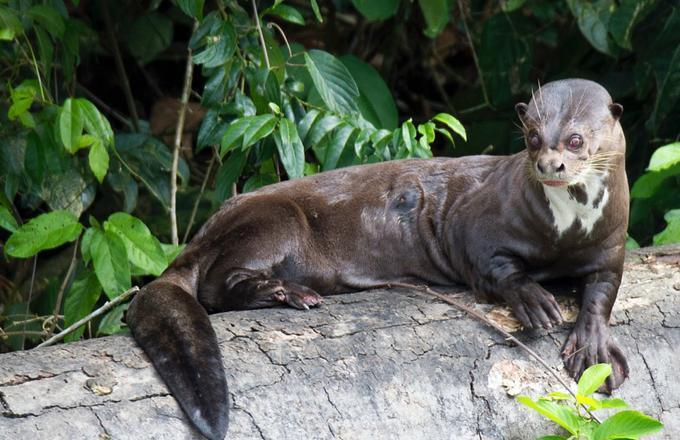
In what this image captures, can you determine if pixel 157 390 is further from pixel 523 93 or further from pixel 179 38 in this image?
pixel 179 38

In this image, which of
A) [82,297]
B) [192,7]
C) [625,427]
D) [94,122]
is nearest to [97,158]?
[94,122]

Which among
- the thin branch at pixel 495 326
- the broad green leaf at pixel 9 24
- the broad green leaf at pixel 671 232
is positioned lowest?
the broad green leaf at pixel 671 232

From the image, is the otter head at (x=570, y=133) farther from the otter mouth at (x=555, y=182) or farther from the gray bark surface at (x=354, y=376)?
the gray bark surface at (x=354, y=376)

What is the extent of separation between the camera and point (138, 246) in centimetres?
342

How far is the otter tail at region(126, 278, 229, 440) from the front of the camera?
2.35m

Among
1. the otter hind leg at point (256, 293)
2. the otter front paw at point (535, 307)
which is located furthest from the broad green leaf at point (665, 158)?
the otter hind leg at point (256, 293)

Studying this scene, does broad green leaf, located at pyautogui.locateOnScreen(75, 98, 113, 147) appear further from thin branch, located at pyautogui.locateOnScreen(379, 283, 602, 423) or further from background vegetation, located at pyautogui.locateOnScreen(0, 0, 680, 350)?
thin branch, located at pyautogui.locateOnScreen(379, 283, 602, 423)

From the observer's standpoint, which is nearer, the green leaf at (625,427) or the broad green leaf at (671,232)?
the green leaf at (625,427)

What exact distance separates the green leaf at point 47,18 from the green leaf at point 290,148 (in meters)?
0.89

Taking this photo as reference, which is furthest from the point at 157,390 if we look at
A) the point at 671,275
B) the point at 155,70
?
the point at 155,70

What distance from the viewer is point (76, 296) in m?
3.61

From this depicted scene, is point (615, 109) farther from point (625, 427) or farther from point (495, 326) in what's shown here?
point (625, 427)

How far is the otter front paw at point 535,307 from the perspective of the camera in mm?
2894

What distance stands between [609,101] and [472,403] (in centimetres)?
89
